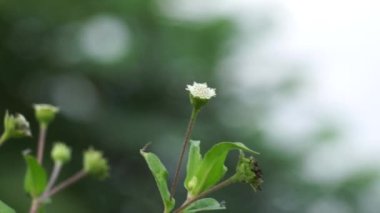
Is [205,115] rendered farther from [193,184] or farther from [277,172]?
[193,184]

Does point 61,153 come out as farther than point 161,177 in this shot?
Yes

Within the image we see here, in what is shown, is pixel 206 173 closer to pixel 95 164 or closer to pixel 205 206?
pixel 205 206

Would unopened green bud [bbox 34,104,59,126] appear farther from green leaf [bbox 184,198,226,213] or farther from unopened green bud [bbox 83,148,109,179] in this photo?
green leaf [bbox 184,198,226,213]

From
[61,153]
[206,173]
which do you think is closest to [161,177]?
[206,173]

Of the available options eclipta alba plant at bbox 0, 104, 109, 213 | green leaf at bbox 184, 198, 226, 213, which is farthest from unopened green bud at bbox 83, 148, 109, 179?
green leaf at bbox 184, 198, 226, 213

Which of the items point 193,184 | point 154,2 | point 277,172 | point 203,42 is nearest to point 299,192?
point 277,172

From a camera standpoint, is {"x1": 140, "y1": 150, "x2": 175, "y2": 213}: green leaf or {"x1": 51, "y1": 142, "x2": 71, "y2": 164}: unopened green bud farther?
{"x1": 51, "y1": 142, "x2": 71, "y2": 164}: unopened green bud
